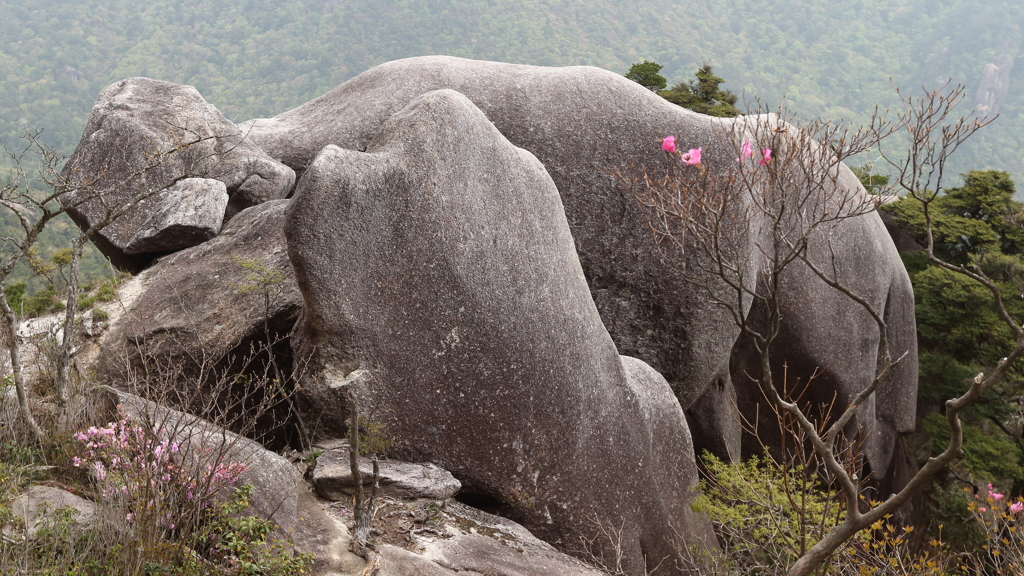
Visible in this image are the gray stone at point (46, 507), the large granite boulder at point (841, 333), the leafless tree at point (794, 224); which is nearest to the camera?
the gray stone at point (46, 507)

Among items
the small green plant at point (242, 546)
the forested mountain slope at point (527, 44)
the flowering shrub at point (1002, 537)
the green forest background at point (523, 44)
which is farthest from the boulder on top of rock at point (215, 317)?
the green forest background at point (523, 44)

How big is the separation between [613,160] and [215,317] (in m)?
5.91

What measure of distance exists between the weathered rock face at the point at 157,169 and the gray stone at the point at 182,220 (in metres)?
0.01

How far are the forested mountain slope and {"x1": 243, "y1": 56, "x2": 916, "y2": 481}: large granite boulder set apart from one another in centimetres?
3987

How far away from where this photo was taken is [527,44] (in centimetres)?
5750

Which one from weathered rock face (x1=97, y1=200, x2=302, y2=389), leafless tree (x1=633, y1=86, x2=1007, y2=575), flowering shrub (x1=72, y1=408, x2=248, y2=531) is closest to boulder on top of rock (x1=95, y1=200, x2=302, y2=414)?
weathered rock face (x1=97, y1=200, x2=302, y2=389)

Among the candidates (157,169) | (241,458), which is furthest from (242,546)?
(157,169)

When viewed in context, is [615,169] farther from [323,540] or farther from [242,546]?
[242,546]

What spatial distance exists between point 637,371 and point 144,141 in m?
7.77

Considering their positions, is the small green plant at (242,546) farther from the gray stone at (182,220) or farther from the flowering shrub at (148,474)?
the gray stone at (182,220)

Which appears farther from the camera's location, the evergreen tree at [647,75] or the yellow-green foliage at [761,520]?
the evergreen tree at [647,75]

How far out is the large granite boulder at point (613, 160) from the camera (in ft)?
34.2

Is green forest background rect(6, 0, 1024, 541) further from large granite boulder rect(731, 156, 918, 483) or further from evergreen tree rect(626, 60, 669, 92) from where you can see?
large granite boulder rect(731, 156, 918, 483)

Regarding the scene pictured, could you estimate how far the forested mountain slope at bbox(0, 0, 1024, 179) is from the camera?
51.3 meters
